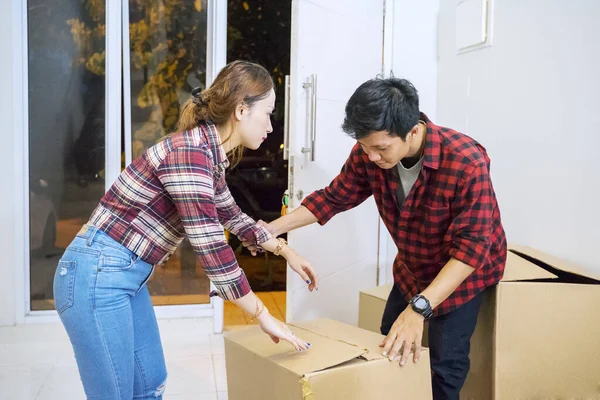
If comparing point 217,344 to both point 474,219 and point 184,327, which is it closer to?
point 184,327

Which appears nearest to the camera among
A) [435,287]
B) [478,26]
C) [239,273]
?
[239,273]

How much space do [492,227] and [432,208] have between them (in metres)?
0.23

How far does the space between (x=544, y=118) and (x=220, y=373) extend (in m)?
1.82

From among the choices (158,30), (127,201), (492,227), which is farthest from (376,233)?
(127,201)

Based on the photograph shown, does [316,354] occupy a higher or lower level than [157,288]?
higher

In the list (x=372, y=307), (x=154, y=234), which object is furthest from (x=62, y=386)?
(x=154, y=234)

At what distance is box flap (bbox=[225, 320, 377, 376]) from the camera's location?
1351 mm

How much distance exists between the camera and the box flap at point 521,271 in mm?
1923

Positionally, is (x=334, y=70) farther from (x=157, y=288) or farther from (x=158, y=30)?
(x=157, y=288)

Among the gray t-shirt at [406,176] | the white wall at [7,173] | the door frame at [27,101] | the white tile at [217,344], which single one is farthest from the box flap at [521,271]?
the white wall at [7,173]

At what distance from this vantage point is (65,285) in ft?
4.38

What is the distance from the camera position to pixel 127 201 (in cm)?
136

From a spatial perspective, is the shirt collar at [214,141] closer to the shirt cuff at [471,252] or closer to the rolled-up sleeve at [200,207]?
the rolled-up sleeve at [200,207]

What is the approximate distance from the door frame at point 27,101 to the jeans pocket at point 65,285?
2.03 metres
